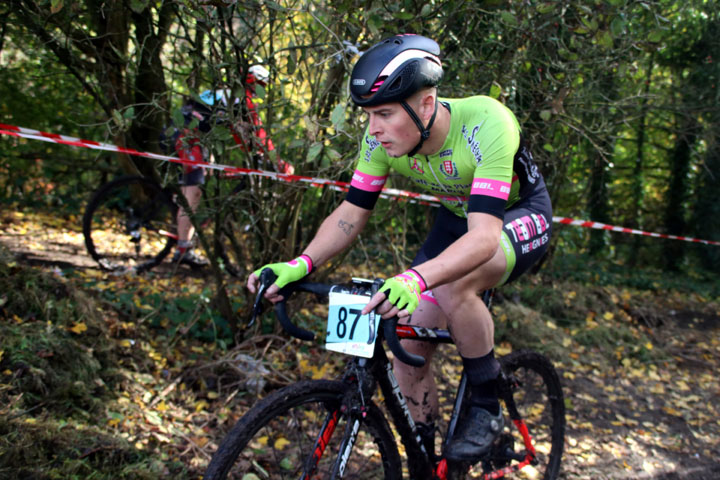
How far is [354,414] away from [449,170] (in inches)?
42.7

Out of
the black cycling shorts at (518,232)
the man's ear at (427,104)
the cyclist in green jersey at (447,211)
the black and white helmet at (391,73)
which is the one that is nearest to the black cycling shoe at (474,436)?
the cyclist in green jersey at (447,211)

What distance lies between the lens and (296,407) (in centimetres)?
195

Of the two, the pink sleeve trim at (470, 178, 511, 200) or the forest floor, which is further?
the forest floor

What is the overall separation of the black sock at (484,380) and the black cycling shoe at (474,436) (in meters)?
0.03

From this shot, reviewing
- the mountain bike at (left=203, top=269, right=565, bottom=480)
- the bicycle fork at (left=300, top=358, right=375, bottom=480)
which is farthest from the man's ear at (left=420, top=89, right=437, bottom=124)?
the bicycle fork at (left=300, top=358, right=375, bottom=480)

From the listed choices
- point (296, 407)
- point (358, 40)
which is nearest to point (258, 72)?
point (358, 40)

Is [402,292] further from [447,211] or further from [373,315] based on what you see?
[447,211]

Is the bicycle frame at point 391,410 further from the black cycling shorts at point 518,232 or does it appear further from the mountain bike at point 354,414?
the black cycling shorts at point 518,232

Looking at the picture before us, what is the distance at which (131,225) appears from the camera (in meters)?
5.17

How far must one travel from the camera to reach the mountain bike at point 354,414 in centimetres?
186

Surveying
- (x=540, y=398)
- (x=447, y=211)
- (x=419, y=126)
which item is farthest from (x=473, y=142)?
(x=540, y=398)

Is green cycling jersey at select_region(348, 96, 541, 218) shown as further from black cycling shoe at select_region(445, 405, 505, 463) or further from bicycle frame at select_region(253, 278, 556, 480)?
black cycling shoe at select_region(445, 405, 505, 463)

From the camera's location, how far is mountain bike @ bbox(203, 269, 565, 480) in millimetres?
1856

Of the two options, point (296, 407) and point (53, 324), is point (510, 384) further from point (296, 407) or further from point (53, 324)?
point (53, 324)
